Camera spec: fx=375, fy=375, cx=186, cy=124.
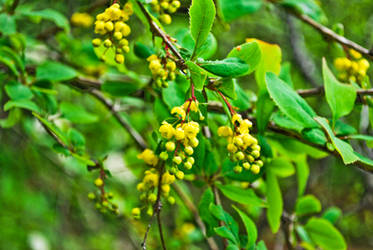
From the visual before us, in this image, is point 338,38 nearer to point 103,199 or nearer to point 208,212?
point 208,212

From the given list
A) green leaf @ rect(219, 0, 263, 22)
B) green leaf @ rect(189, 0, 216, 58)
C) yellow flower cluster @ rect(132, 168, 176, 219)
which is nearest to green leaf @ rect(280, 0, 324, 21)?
green leaf @ rect(219, 0, 263, 22)

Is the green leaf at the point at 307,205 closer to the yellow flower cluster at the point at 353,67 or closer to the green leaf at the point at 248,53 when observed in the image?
the yellow flower cluster at the point at 353,67

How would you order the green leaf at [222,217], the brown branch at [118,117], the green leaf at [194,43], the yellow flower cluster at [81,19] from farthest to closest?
the yellow flower cluster at [81,19]
the brown branch at [118,117]
the green leaf at [222,217]
the green leaf at [194,43]

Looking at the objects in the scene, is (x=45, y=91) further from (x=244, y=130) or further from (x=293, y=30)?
(x=293, y=30)

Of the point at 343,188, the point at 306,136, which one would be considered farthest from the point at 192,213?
the point at 343,188

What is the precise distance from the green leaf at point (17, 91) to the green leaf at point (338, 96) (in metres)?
0.78

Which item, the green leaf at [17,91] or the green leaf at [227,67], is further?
the green leaf at [17,91]

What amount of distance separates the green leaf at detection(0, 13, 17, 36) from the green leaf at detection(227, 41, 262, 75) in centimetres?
71

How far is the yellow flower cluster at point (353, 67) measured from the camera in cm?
107

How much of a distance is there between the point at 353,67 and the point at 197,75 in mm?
613

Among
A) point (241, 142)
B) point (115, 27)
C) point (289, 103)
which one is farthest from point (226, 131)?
point (115, 27)

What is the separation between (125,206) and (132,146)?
1.07 feet

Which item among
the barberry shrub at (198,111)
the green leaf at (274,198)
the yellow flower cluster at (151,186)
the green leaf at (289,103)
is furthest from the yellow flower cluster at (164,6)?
the green leaf at (274,198)

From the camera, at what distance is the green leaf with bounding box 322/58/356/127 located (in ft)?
2.89
